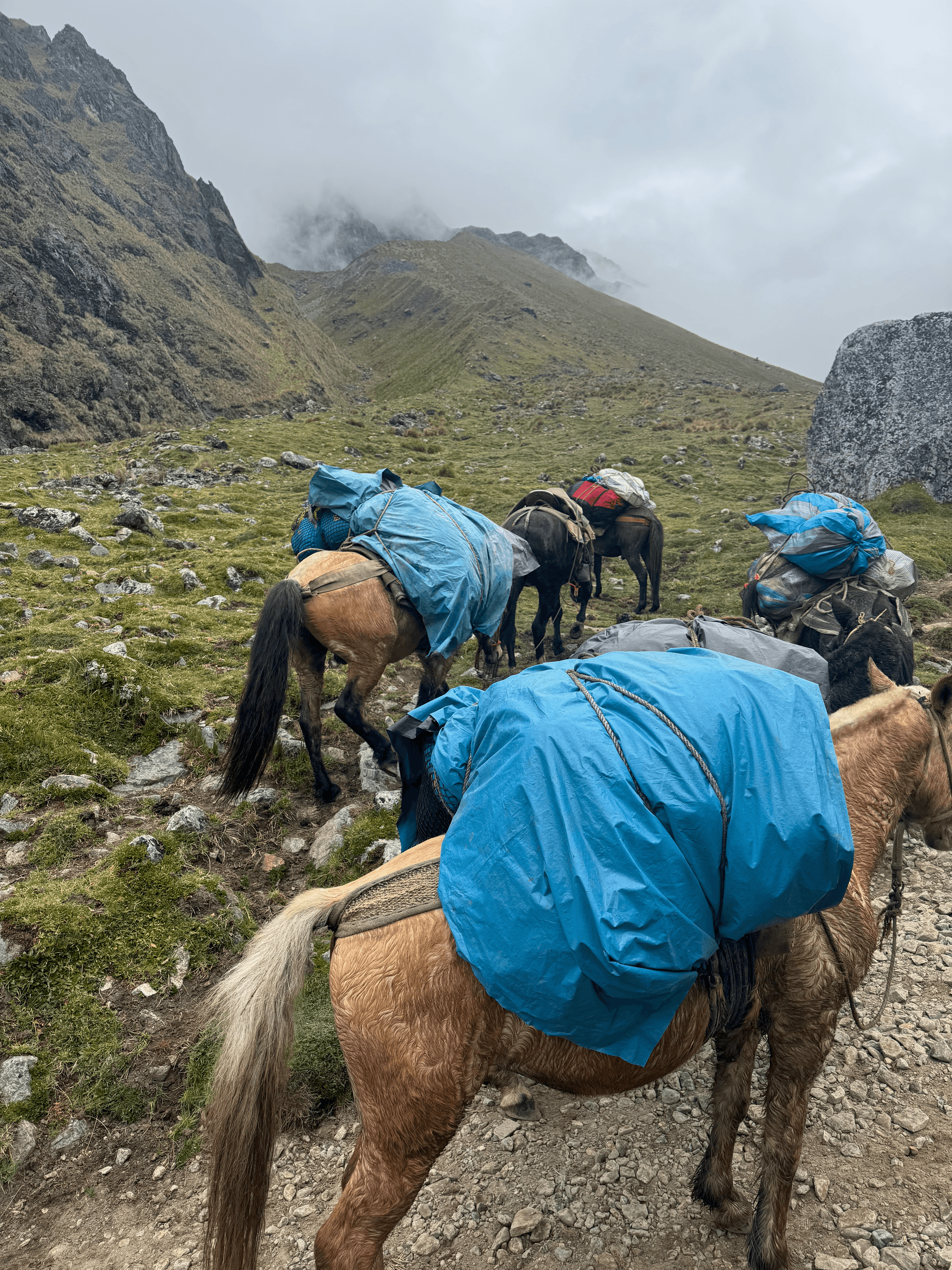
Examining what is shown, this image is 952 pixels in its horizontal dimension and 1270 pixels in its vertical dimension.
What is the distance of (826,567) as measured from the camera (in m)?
5.74

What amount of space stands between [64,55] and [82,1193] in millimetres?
101440

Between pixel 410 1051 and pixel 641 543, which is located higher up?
pixel 641 543

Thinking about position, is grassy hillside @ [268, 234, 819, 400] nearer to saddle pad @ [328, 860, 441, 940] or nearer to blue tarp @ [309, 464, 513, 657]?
blue tarp @ [309, 464, 513, 657]

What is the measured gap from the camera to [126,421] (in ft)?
77.2

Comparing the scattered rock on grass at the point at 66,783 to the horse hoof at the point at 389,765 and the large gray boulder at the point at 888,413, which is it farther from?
the large gray boulder at the point at 888,413

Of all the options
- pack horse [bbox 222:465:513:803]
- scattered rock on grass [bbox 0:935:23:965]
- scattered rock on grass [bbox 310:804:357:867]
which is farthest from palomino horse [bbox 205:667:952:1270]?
pack horse [bbox 222:465:513:803]

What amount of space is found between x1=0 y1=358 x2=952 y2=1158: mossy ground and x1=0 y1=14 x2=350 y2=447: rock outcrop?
7.18 meters

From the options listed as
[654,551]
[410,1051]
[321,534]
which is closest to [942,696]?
[410,1051]

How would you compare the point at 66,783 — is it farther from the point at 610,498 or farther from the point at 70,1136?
the point at 610,498

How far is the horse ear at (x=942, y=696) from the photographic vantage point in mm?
2607

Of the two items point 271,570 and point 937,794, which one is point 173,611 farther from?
point 937,794

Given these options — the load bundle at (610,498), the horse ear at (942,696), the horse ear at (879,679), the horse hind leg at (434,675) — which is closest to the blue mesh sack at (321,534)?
the horse hind leg at (434,675)

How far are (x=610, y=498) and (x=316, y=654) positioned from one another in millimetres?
7003

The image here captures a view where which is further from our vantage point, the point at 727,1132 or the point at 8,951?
the point at 8,951
